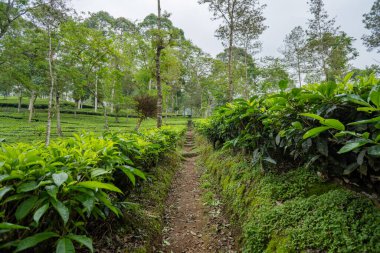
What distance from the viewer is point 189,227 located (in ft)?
10.7

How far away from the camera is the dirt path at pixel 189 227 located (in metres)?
2.71

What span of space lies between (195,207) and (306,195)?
2.26 metres

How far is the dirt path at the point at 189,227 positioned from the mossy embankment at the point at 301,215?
408 mm

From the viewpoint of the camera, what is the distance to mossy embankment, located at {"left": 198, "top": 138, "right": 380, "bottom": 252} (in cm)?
146

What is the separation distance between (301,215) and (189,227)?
6.18 feet

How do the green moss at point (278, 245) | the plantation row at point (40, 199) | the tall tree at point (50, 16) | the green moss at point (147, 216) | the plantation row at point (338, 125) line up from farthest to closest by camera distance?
the tall tree at point (50, 16) → the green moss at point (147, 216) → the green moss at point (278, 245) → the plantation row at point (338, 125) → the plantation row at point (40, 199)

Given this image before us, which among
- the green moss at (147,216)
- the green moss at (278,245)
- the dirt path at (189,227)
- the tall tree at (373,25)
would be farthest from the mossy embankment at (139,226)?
the tall tree at (373,25)

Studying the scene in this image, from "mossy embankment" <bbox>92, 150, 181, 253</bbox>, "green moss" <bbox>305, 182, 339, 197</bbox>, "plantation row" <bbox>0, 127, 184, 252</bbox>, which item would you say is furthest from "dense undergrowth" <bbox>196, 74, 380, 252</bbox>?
"plantation row" <bbox>0, 127, 184, 252</bbox>

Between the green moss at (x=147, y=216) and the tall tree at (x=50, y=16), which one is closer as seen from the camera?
the green moss at (x=147, y=216)

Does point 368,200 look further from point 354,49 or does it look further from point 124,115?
point 124,115

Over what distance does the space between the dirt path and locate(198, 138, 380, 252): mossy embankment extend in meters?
0.41

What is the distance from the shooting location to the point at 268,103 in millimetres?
3086

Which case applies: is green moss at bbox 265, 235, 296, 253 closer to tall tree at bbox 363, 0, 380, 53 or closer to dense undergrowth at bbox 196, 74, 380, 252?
dense undergrowth at bbox 196, 74, 380, 252

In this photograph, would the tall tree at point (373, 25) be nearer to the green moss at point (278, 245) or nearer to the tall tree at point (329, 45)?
the tall tree at point (329, 45)
